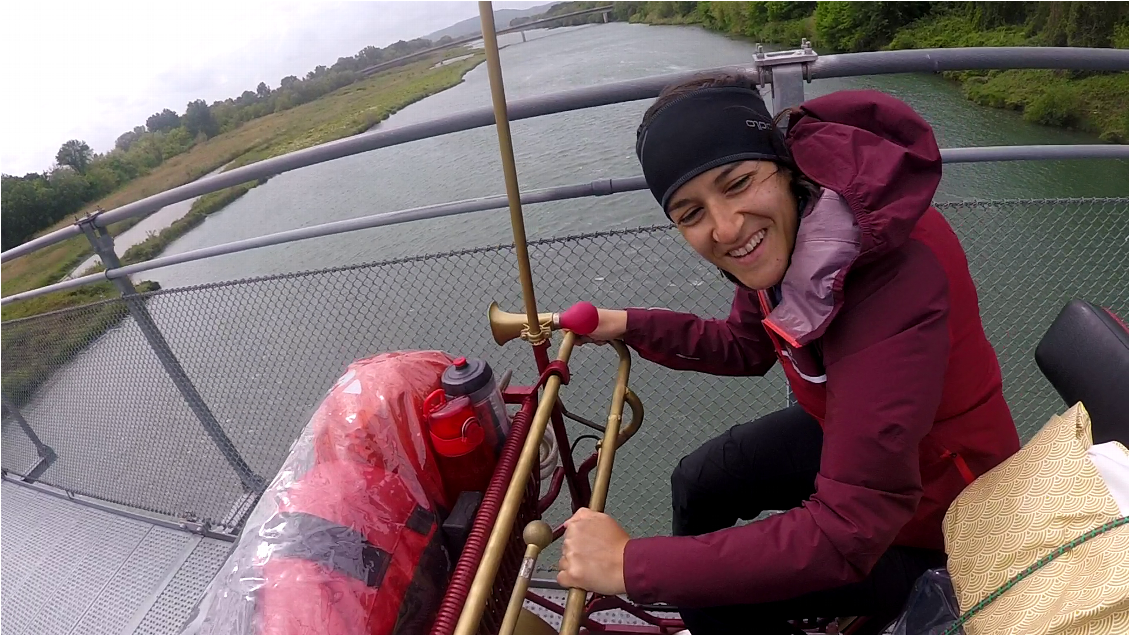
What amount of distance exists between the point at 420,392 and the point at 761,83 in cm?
111

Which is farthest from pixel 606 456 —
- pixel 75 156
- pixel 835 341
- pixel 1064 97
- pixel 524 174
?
pixel 1064 97

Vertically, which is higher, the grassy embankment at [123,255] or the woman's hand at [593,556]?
the grassy embankment at [123,255]

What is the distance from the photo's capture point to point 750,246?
3.12 ft

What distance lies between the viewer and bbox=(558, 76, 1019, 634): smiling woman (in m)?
0.80

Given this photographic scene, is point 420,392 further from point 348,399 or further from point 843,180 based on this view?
point 843,180

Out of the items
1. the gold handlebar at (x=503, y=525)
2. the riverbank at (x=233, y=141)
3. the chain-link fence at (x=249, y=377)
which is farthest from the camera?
the riverbank at (x=233, y=141)

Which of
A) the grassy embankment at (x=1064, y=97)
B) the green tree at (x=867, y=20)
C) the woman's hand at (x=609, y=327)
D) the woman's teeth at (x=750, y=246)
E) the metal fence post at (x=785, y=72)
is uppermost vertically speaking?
the metal fence post at (x=785, y=72)

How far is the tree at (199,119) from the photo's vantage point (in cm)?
325

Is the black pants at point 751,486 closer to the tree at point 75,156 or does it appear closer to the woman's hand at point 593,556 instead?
the woman's hand at point 593,556

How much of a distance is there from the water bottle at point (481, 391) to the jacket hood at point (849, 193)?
48 cm

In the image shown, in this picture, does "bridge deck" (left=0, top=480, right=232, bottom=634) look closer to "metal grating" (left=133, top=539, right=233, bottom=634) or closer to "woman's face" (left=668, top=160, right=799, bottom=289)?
"metal grating" (left=133, top=539, right=233, bottom=634)

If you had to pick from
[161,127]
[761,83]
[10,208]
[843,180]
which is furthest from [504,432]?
[10,208]

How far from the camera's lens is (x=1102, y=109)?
10.2 m

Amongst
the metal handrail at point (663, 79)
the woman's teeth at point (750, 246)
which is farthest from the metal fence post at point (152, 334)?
the woman's teeth at point (750, 246)
